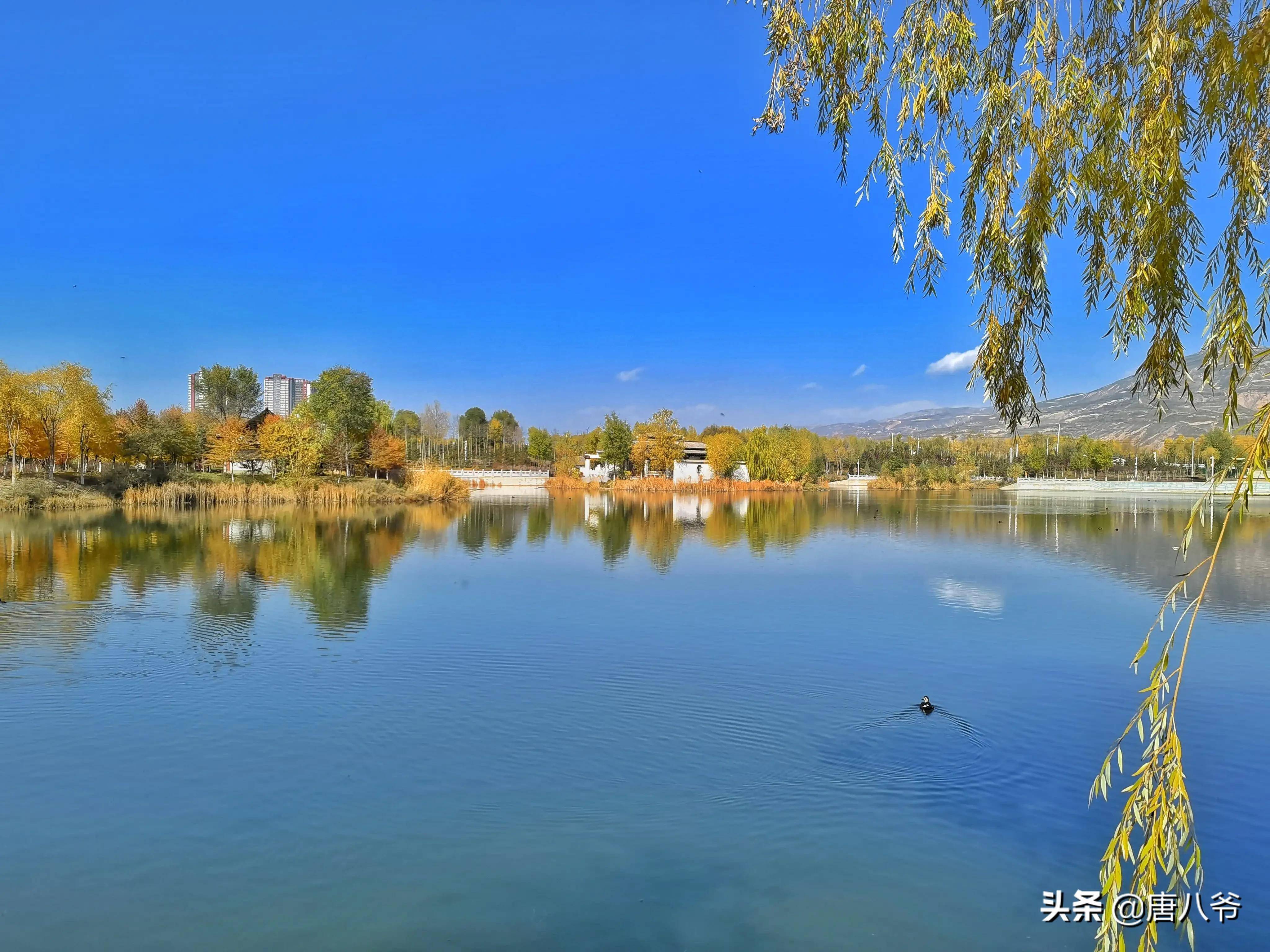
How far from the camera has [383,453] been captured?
55781mm

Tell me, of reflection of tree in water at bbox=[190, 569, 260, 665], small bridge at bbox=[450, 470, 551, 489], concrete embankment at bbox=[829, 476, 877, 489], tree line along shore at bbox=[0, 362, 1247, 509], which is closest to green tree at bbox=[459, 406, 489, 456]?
tree line along shore at bbox=[0, 362, 1247, 509]

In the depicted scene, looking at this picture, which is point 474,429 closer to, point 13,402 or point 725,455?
point 725,455

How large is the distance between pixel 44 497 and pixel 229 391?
130 feet

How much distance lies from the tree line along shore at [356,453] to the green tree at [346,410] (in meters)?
0.10

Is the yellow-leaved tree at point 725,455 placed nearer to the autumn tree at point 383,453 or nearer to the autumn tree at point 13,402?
the autumn tree at point 383,453

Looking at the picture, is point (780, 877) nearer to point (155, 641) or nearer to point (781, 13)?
point (781, 13)

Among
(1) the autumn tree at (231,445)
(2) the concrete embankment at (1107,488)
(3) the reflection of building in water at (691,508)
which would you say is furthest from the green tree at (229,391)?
(2) the concrete embankment at (1107,488)

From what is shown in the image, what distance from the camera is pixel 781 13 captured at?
4.84 meters

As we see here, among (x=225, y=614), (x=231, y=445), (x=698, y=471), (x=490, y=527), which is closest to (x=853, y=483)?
(x=698, y=471)

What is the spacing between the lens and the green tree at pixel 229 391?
237 feet

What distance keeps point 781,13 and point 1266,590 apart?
17.9 m

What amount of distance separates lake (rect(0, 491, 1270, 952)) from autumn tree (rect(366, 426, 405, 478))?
38.8 m

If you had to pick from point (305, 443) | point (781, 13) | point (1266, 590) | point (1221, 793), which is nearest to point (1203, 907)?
point (1221, 793)

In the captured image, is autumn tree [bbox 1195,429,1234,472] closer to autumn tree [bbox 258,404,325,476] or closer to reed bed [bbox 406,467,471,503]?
reed bed [bbox 406,467,471,503]
